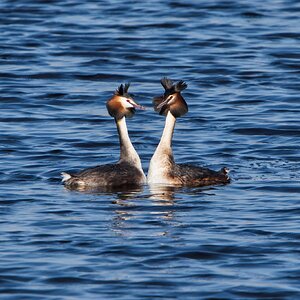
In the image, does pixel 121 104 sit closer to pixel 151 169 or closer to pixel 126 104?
pixel 126 104

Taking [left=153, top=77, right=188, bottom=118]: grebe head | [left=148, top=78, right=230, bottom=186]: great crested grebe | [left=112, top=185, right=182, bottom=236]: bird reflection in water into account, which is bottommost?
[left=112, top=185, right=182, bottom=236]: bird reflection in water

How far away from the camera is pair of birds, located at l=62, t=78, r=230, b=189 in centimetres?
1485

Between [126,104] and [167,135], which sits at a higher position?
[126,104]

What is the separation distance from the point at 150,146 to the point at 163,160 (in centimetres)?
258

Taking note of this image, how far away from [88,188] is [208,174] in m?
1.42

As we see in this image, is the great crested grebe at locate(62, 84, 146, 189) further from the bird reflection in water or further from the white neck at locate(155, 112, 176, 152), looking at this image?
the white neck at locate(155, 112, 176, 152)

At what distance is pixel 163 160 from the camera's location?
1526 cm

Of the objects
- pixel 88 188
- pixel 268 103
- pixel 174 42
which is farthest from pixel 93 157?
pixel 174 42

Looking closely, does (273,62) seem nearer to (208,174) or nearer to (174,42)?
(174,42)

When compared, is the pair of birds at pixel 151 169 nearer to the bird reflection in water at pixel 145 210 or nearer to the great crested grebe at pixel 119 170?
the great crested grebe at pixel 119 170

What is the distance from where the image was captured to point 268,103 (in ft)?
68.6

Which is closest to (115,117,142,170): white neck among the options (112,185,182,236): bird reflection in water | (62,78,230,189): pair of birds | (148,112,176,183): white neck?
(62,78,230,189): pair of birds

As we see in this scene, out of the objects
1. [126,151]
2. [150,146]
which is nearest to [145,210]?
[126,151]

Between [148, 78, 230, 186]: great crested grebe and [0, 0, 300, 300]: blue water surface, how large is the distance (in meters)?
0.16
